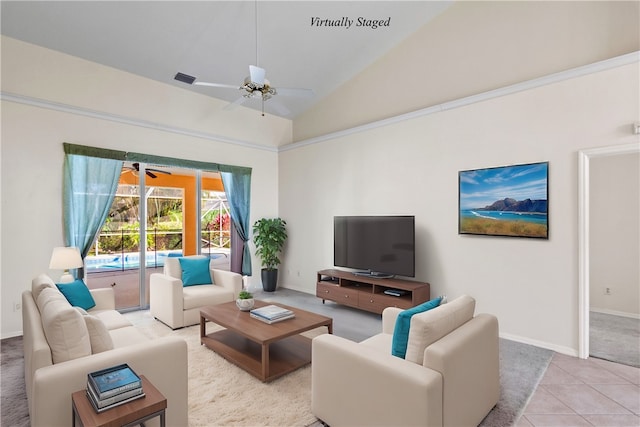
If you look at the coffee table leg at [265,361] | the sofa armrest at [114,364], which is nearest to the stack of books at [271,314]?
the coffee table leg at [265,361]

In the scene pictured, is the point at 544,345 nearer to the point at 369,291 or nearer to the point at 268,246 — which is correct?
the point at 369,291

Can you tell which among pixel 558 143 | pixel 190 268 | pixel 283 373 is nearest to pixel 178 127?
pixel 190 268

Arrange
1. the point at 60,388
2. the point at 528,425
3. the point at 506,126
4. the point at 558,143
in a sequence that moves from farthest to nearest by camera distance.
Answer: the point at 506,126 < the point at 558,143 < the point at 528,425 < the point at 60,388

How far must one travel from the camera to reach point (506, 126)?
383 cm

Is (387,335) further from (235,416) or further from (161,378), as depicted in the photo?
(161,378)

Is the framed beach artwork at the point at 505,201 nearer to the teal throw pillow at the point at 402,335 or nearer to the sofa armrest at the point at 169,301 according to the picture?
the teal throw pillow at the point at 402,335

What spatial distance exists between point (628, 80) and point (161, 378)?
457 centimetres

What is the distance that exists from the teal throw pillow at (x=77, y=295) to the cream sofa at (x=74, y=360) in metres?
1.01

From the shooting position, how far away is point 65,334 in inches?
72.9

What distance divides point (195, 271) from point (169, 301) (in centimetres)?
65

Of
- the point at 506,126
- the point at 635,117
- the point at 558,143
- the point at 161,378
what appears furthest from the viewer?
the point at 506,126

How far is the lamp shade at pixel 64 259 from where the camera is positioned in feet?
12.0

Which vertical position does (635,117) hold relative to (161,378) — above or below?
above

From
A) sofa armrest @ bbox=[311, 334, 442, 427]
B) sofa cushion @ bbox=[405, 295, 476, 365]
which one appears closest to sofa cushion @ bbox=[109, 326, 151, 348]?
sofa armrest @ bbox=[311, 334, 442, 427]
